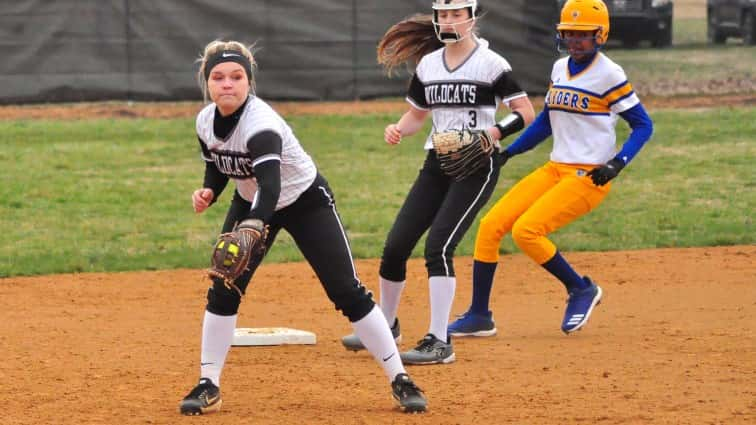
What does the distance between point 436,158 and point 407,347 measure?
1130mm

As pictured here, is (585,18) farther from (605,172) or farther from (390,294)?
(390,294)

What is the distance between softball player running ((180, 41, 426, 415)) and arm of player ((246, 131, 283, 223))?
122 millimetres

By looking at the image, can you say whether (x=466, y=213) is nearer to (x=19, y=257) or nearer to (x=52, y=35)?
(x=19, y=257)

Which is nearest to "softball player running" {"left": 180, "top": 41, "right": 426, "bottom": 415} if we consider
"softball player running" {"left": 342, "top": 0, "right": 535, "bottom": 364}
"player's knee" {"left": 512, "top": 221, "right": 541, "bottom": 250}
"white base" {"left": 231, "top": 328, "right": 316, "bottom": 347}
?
"softball player running" {"left": 342, "top": 0, "right": 535, "bottom": 364}

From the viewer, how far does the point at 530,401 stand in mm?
6035

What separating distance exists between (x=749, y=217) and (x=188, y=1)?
32.1 feet

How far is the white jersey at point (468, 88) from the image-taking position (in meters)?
7.02

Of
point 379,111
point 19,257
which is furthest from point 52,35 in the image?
point 19,257

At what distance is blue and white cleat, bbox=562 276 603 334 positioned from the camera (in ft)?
24.8

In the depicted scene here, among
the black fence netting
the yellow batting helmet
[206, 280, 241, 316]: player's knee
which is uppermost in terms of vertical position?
the yellow batting helmet

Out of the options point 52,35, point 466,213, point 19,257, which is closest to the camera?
point 466,213

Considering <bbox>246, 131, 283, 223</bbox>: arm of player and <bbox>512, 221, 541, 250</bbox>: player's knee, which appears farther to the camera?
<bbox>512, 221, 541, 250</bbox>: player's knee

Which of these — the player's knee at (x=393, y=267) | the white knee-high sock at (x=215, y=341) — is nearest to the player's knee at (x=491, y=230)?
the player's knee at (x=393, y=267)

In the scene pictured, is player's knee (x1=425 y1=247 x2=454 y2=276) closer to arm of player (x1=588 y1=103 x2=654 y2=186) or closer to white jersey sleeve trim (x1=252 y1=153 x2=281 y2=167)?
arm of player (x1=588 y1=103 x2=654 y2=186)
